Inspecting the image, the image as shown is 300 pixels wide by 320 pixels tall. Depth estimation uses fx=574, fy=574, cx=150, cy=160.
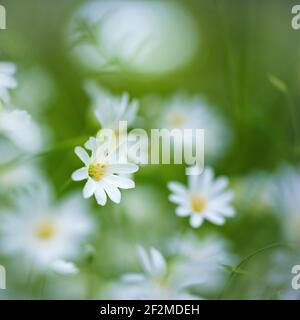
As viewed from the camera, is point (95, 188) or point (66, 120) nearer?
point (95, 188)

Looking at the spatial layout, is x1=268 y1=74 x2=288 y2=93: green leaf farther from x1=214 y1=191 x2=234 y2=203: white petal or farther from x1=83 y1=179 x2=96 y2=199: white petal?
x1=83 y1=179 x2=96 y2=199: white petal

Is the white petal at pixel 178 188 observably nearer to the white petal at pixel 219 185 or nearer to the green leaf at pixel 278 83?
the white petal at pixel 219 185

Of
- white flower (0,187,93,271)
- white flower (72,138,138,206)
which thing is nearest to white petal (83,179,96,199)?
white flower (72,138,138,206)

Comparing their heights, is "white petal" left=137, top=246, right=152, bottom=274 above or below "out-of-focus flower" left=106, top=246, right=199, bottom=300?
above

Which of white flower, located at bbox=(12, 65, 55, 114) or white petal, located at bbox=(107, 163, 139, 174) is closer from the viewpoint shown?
white petal, located at bbox=(107, 163, 139, 174)

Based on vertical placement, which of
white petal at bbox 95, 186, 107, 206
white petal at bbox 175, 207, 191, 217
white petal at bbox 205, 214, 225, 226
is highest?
white petal at bbox 175, 207, 191, 217

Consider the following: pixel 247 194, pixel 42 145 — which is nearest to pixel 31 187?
pixel 42 145

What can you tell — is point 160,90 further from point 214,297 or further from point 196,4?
point 214,297
